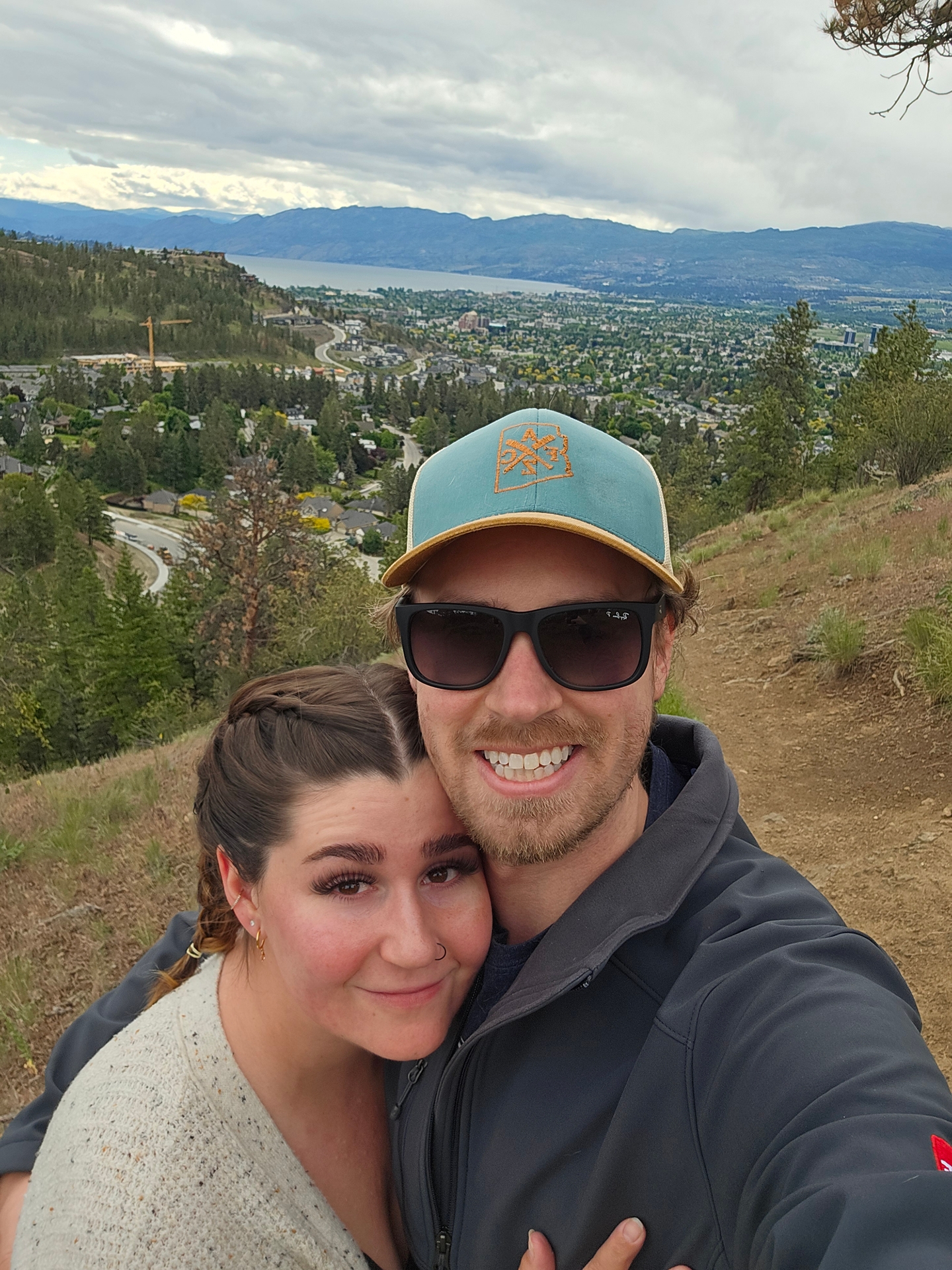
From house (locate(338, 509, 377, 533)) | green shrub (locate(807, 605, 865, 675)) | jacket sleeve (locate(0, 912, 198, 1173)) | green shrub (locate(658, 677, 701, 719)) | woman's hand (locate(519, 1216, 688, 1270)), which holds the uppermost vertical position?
woman's hand (locate(519, 1216, 688, 1270))

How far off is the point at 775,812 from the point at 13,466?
8114cm

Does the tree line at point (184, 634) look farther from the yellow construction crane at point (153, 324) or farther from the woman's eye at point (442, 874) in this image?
the yellow construction crane at point (153, 324)

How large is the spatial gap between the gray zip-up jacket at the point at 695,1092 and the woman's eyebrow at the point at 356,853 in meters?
0.38

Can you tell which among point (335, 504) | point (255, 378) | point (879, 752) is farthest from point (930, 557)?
point (255, 378)

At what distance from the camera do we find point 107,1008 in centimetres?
217

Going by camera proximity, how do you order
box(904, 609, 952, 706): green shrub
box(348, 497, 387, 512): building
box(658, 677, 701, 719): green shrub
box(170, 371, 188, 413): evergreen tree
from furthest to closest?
box(170, 371, 188, 413): evergreen tree → box(348, 497, 387, 512): building → box(658, 677, 701, 719): green shrub → box(904, 609, 952, 706): green shrub

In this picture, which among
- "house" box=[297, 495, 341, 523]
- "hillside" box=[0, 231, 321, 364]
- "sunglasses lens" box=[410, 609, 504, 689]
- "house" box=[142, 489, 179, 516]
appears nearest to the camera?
"sunglasses lens" box=[410, 609, 504, 689]

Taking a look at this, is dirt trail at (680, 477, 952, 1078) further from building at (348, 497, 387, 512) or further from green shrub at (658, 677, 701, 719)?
building at (348, 497, 387, 512)

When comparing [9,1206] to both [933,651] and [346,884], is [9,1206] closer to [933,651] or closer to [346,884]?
[346,884]

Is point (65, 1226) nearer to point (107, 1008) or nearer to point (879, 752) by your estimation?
point (107, 1008)

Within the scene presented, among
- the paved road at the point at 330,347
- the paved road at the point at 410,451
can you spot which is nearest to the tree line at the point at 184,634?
the paved road at the point at 410,451

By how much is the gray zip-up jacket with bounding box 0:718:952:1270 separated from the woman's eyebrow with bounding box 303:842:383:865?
0.38 metres

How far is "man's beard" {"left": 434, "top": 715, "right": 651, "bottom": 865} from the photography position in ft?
5.00

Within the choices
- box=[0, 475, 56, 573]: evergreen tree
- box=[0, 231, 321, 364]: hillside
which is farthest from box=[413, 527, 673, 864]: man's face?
box=[0, 231, 321, 364]: hillside
